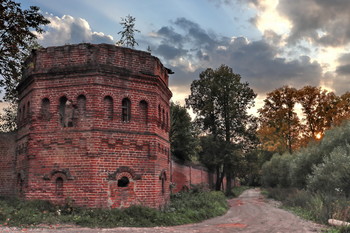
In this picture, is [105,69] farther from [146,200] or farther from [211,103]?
[211,103]

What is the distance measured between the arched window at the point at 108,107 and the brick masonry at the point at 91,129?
4 cm

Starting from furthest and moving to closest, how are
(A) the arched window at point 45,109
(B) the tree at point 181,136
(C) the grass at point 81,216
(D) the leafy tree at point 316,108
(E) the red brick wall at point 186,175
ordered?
(D) the leafy tree at point 316,108 → (B) the tree at point 181,136 → (E) the red brick wall at point 186,175 → (A) the arched window at point 45,109 → (C) the grass at point 81,216

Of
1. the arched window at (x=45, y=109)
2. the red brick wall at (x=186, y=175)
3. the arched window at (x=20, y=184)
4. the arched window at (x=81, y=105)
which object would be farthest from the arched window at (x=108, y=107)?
the red brick wall at (x=186, y=175)

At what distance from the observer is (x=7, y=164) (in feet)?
55.0

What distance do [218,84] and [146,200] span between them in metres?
22.6

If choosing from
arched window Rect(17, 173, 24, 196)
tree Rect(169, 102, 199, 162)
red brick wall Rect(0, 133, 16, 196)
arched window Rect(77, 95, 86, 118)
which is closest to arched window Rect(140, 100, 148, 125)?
arched window Rect(77, 95, 86, 118)

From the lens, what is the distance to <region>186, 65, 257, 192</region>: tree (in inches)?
1357

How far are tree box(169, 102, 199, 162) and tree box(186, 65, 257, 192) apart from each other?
14.3 feet

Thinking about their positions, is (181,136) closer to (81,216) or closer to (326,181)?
(326,181)

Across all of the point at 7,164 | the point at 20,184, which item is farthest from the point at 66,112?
the point at 7,164

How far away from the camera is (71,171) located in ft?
45.2

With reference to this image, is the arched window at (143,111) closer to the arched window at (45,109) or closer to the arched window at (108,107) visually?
the arched window at (108,107)

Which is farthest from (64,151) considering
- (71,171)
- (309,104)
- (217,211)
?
(309,104)

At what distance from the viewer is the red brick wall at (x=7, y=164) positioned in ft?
53.9
